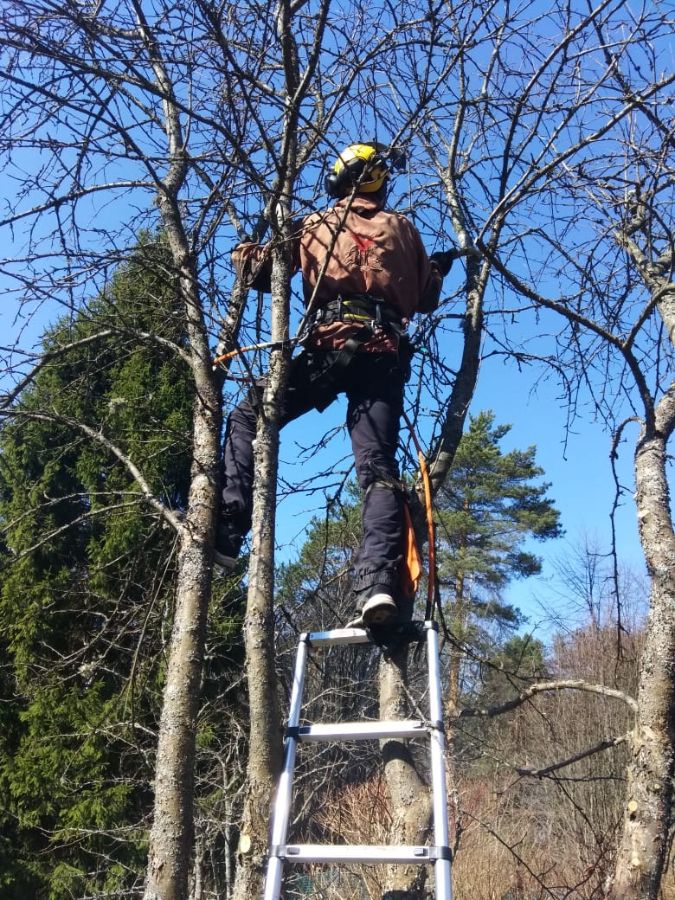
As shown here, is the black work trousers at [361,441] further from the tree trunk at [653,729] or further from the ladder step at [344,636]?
the tree trunk at [653,729]

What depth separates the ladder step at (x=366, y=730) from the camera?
2389 millimetres

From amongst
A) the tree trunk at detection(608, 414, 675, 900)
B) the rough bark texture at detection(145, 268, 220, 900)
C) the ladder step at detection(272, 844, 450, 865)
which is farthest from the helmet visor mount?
the ladder step at detection(272, 844, 450, 865)

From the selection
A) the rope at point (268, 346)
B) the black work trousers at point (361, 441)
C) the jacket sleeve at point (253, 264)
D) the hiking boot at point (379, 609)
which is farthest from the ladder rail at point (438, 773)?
the jacket sleeve at point (253, 264)

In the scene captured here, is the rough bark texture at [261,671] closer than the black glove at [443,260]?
Yes

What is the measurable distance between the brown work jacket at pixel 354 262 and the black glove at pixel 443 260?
0.22 metres

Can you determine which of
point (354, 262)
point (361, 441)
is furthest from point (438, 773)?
point (354, 262)

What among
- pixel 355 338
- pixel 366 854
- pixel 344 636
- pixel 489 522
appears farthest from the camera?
pixel 489 522

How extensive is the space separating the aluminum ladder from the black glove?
1.73 meters

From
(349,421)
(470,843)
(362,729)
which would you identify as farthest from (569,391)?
(470,843)

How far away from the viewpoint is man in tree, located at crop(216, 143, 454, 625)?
119 inches

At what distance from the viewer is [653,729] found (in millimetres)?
2859

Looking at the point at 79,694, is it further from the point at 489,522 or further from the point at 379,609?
the point at 489,522

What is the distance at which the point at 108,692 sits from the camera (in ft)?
23.3

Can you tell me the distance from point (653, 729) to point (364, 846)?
51.1 inches
